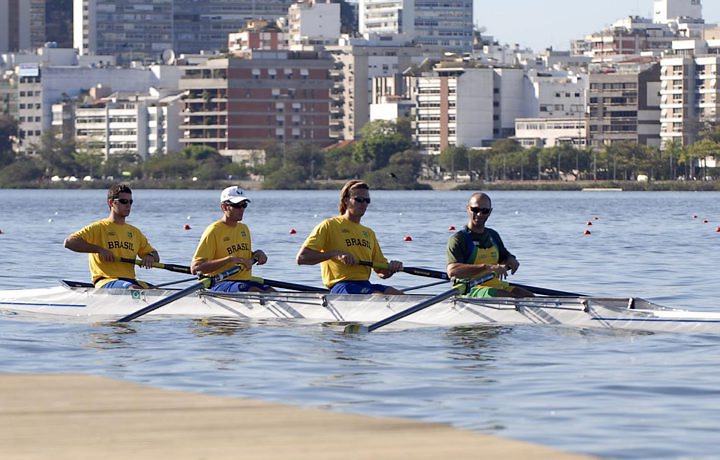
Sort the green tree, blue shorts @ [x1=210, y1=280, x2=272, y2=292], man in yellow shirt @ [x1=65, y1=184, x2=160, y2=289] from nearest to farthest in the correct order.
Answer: man in yellow shirt @ [x1=65, y1=184, x2=160, y2=289]
blue shorts @ [x1=210, y1=280, x2=272, y2=292]
the green tree

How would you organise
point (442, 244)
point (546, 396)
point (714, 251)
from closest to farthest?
point (546, 396) < point (714, 251) < point (442, 244)

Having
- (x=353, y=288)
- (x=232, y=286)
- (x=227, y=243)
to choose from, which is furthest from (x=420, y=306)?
(x=232, y=286)

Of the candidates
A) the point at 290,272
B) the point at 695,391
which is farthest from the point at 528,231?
the point at 695,391

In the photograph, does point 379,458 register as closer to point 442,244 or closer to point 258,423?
point 258,423

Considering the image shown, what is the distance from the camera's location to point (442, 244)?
181 ft

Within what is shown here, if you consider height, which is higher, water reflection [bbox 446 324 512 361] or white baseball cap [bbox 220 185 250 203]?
white baseball cap [bbox 220 185 250 203]

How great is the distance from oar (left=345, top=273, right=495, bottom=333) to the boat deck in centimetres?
512

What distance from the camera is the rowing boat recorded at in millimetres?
21594

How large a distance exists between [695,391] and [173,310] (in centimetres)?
860

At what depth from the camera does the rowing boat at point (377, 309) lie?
70.8 ft

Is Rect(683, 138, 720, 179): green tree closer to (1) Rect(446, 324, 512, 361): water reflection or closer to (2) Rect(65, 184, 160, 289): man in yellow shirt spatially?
(2) Rect(65, 184, 160, 289): man in yellow shirt

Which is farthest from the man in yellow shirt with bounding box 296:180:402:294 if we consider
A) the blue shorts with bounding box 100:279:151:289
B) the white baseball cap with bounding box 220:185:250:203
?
the blue shorts with bounding box 100:279:151:289

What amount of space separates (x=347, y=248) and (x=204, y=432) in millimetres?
7948

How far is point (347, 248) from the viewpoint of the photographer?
22.4m
